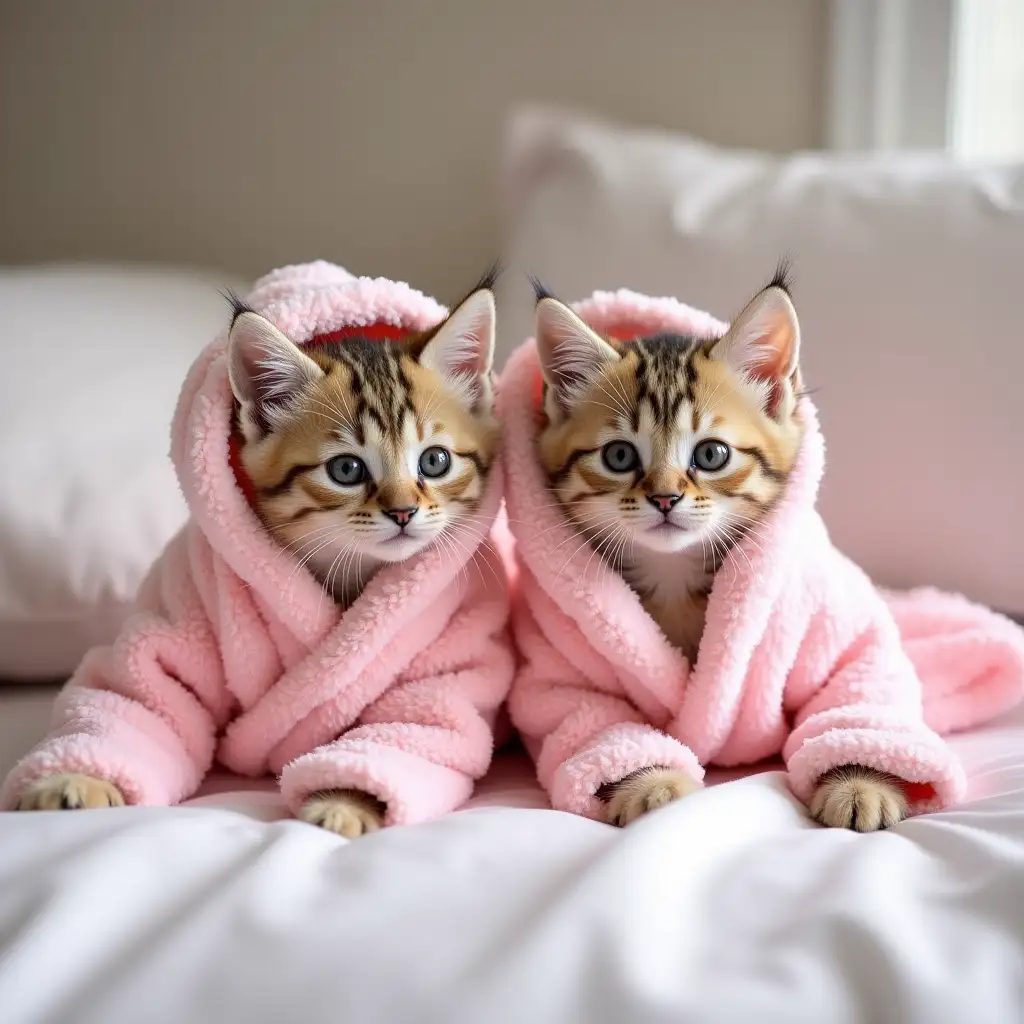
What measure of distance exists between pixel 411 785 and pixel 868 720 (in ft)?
1.26

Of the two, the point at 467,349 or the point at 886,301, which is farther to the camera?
the point at 886,301

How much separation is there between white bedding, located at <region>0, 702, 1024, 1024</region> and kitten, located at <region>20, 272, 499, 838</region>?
27cm

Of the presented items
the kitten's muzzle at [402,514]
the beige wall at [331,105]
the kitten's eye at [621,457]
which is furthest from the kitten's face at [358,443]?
the beige wall at [331,105]

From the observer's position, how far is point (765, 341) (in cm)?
101

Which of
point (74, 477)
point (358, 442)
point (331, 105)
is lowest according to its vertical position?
point (74, 477)

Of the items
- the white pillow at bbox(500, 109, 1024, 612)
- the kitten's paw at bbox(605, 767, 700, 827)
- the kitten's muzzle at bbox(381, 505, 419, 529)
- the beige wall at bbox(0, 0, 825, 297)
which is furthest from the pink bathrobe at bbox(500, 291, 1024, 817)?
the beige wall at bbox(0, 0, 825, 297)

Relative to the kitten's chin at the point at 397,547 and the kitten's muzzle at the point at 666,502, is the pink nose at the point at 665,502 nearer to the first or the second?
the kitten's muzzle at the point at 666,502

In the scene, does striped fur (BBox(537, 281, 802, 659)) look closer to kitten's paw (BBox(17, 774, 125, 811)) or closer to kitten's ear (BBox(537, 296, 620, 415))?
kitten's ear (BBox(537, 296, 620, 415))

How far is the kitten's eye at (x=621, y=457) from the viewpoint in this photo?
1.01m

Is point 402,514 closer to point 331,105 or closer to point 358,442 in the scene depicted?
point 358,442

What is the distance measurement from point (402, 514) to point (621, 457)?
0.68 feet

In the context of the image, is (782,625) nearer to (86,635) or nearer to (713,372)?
(713,372)

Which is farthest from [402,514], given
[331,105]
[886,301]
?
[331,105]

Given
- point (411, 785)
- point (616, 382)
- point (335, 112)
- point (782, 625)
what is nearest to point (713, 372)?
point (616, 382)
